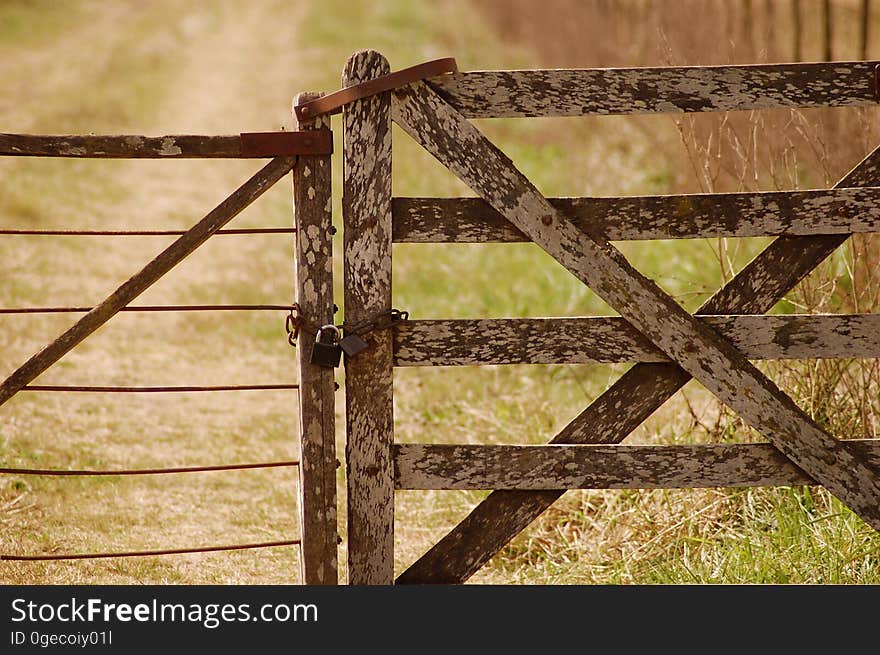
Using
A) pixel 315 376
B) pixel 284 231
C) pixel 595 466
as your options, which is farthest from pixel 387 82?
pixel 595 466

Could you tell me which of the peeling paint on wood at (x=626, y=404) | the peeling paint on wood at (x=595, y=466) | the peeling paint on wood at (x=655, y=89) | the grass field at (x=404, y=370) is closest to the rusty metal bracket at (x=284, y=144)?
the peeling paint on wood at (x=655, y=89)

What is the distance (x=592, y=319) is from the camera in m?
Answer: 3.35

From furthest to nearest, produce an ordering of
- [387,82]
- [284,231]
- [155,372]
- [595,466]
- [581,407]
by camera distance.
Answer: [155,372] → [581,407] → [595,466] → [284,231] → [387,82]

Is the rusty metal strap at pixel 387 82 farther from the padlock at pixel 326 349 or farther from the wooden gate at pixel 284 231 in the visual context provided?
the padlock at pixel 326 349

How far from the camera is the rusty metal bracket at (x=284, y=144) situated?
10.6ft

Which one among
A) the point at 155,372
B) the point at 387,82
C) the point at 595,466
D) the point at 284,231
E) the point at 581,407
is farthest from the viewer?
the point at 155,372

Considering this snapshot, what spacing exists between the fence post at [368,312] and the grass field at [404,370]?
1.05 meters

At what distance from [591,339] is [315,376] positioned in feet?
3.04

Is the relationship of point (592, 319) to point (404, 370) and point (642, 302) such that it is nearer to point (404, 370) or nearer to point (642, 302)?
point (642, 302)

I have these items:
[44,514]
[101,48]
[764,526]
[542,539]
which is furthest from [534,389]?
[101,48]

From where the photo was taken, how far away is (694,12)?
10.6 m

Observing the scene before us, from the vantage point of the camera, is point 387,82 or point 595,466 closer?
point 387,82
